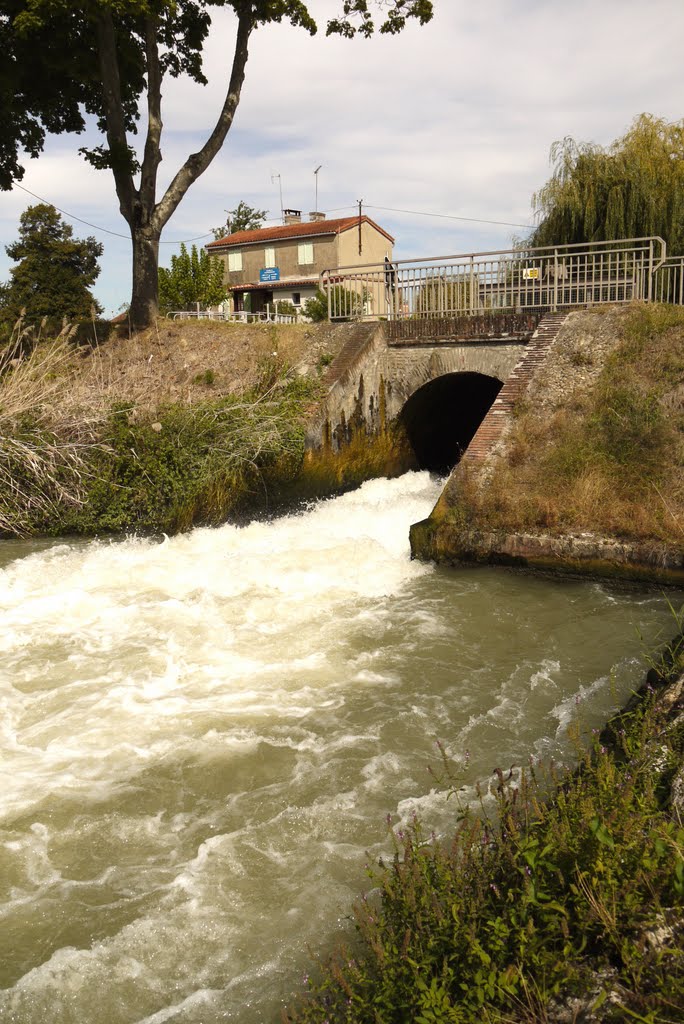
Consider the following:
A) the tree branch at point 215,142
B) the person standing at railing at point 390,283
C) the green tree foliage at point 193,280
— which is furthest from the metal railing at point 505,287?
the green tree foliage at point 193,280

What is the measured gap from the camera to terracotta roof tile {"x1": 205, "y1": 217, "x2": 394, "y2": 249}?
155ft

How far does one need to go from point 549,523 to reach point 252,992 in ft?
24.9

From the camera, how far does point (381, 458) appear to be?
654 inches

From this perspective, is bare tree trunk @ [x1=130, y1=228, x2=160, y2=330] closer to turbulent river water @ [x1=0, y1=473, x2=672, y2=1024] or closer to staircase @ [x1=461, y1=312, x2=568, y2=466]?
turbulent river water @ [x1=0, y1=473, x2=672, y2=1024]

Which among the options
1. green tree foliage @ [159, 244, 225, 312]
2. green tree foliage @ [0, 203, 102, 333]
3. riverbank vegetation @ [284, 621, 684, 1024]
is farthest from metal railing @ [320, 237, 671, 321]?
green tree foliage @ [0, 203, 102, 333]

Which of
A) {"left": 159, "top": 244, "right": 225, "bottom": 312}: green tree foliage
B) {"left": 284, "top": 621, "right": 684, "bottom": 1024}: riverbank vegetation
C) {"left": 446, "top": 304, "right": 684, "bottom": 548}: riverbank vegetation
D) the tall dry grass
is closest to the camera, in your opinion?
{"left": 284, "top": 621, "right": 684, "bottom": 1024}: riverbank vegetation

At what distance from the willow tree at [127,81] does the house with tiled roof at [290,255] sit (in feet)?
84.7

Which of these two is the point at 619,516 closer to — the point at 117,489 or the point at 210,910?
the point at 210,910

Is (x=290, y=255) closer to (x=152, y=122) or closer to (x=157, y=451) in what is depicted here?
(x=152, y=122)

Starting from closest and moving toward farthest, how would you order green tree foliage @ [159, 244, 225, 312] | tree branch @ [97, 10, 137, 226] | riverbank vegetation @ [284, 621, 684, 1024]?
riverbank vegetation @ [284, 621, 684, 1024] → tree branch @ [97, 10, 137, 226] → green tree foliage @ [159, 244, 225, 312]

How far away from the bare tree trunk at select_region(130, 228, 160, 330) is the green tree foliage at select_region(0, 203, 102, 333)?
77.0 feet

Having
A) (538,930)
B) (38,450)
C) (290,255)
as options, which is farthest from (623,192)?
(290,255)

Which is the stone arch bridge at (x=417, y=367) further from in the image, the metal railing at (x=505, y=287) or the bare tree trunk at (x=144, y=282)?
the bare tree trunk at (x=144, y=282)

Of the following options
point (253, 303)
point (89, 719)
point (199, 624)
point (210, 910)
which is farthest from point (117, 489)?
point (253, 303)
